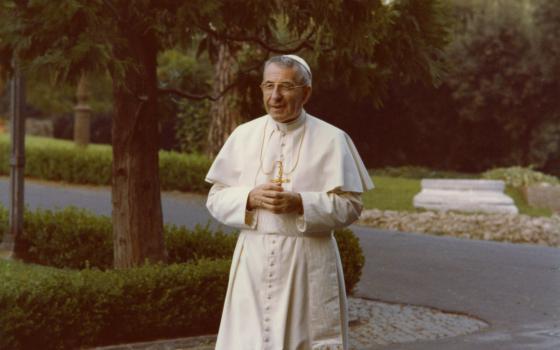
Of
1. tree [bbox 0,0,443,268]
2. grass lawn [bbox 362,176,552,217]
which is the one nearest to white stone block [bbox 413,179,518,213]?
grass lawn [bbox 362,176,552,217]

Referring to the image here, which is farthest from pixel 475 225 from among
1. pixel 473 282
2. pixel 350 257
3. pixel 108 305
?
pixel 108 305

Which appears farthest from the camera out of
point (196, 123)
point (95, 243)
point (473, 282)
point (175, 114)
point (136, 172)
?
point (196, 123)

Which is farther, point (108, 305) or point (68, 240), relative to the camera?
point (68, 240)

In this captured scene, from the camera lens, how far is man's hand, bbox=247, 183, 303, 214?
161 inches

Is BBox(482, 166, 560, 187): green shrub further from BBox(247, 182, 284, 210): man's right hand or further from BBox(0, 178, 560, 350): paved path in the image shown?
BBox(247, 182, 284, 210): man's right hand

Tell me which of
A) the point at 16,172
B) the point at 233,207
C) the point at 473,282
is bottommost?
the point at 473,282

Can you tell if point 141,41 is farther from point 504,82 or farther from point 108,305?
point 504,82

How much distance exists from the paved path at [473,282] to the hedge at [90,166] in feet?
10.7

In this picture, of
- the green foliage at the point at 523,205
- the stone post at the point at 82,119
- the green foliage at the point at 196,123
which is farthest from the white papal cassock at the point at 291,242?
the stone post at the point at 82,119

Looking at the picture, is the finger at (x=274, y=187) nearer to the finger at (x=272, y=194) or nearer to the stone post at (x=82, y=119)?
the finger at (x=272, y=194)

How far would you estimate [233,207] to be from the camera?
13.8 feet

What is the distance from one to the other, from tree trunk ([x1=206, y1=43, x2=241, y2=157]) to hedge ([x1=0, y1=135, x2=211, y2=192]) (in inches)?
17.5

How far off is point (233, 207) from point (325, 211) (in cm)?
40

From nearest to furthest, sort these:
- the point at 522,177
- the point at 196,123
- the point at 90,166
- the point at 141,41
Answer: the point at 141,41 < the point at 90,166 < the point at 522,177 < the point at 196,123
